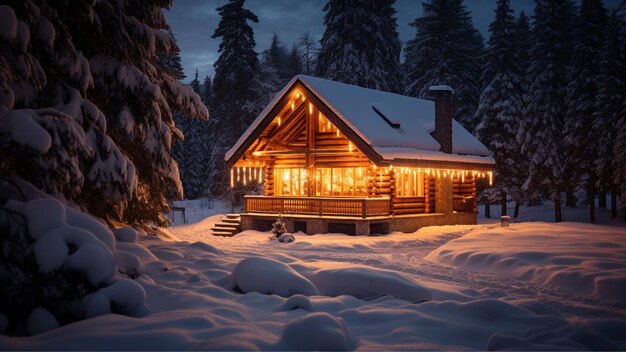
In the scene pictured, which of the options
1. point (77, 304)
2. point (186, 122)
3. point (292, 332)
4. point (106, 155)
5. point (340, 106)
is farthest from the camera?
point (186, 122)

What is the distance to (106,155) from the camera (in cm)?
853

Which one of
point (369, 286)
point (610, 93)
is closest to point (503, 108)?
point (610, 93)

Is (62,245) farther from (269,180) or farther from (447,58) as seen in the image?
(447,58)

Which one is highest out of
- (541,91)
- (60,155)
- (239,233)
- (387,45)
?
(387,45)

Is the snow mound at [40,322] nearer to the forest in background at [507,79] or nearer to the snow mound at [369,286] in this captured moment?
the snow mound at [369,286]

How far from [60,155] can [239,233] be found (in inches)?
741

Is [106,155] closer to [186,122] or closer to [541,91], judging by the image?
[541,91]

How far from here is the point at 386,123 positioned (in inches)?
1062

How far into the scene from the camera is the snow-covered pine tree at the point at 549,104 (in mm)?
34062

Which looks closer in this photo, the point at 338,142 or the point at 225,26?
the point at 338,142

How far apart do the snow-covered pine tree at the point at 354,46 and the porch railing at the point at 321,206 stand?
55.4 feet

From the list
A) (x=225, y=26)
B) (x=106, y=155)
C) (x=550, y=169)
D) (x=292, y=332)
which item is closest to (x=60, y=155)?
(x=106, y=155)

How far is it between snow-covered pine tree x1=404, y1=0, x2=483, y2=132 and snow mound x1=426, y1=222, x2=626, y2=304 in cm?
2563

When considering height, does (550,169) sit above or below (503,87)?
below
